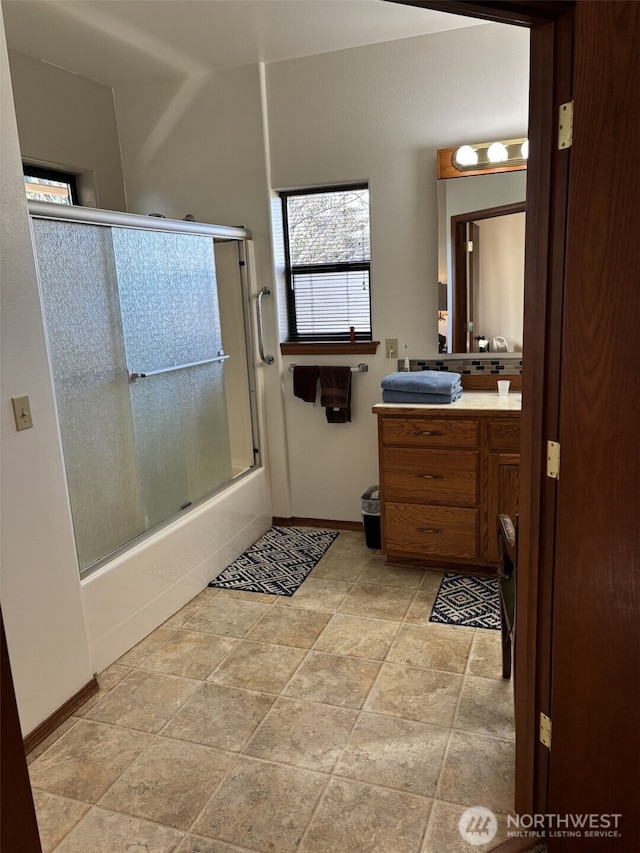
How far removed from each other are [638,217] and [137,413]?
7.00 feet

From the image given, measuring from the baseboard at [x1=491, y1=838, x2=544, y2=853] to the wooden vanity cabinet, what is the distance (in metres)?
1.51

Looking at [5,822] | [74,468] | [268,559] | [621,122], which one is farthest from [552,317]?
[268,559]

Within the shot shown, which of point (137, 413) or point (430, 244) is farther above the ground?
point (430, 244)

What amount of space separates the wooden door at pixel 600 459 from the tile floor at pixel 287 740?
374mm

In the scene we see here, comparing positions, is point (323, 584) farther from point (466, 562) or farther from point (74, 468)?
point (74, 468)

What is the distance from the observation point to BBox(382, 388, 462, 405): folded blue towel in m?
3.07

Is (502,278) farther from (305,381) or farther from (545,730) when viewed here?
(545,730)

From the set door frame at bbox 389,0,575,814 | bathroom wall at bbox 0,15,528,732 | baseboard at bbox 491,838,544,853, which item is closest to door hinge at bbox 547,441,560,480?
door frame at bbox 389,0,575,814

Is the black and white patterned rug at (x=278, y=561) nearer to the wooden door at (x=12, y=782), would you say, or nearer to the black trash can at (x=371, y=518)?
the black trash can at (x=371, y=518)

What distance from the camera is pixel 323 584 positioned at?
10.4 feet

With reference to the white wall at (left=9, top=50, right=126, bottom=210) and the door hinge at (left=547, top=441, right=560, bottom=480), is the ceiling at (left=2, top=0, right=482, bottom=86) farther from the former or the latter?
the door hinge at (left=547, top=441, right=560, bottom=480)

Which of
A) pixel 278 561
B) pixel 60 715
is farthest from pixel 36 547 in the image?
pixel 278 561

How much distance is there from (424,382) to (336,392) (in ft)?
2.22

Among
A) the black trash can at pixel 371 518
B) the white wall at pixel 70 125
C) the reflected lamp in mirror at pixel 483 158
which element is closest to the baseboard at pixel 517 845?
the black trash can at pixel 371 518
